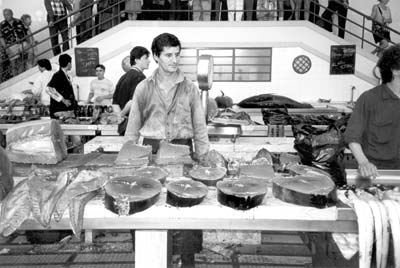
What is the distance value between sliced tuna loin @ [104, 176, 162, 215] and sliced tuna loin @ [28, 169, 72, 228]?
9.7 inches

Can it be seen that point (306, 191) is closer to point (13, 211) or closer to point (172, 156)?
point (172, 156)

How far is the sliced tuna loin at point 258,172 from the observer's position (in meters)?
2.67

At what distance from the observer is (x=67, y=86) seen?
739 cm

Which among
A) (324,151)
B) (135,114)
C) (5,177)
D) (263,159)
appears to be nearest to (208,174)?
(263,159)

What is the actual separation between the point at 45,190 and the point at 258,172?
1.11 m

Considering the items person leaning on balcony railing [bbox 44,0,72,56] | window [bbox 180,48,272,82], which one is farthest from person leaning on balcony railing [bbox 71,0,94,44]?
window [bbox 180,48,272,82]

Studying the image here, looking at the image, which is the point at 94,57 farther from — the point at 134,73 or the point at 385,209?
the point at 385,209

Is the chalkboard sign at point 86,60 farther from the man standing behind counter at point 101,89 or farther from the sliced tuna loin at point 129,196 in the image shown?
the sliced tuna loin at point 129,196

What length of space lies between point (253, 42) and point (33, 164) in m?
9.92

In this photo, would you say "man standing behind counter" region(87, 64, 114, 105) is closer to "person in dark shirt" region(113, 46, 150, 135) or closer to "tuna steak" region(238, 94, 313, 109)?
"tuna steak" region(238, 94, 313, 109)

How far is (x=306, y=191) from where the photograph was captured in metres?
2.35

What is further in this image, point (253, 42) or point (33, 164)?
point (253, 42)

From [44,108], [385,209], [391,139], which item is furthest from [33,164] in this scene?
[44,108]

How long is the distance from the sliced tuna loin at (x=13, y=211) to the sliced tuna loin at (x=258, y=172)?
3.56 ft
